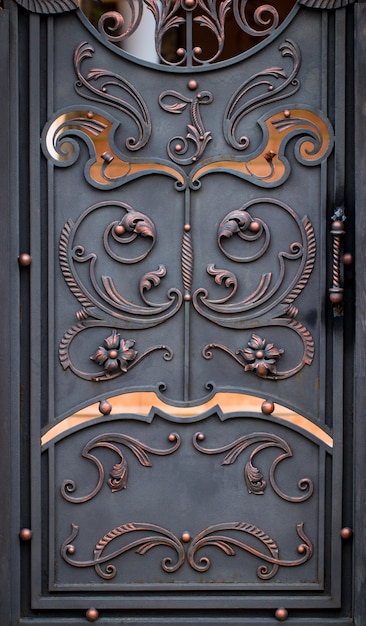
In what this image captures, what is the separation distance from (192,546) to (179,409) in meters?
0.35

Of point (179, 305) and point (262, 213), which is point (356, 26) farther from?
point (179, 305)

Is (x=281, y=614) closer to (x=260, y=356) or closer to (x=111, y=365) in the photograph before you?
(x=260, y=356)

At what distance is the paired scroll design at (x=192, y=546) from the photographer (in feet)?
7.51

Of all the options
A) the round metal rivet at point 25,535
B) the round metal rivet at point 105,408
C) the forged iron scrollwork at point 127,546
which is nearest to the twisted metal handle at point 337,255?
the round metal rivet at point 105,408

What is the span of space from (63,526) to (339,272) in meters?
0.96

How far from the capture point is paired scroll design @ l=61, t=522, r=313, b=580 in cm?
229

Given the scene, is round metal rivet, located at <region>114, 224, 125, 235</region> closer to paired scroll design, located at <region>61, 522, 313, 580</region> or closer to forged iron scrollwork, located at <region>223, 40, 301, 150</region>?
forged iron scrollwork, located at <region>223, 40, 301, 150</region>

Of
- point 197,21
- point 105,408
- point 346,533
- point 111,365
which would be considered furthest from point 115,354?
point 197,21

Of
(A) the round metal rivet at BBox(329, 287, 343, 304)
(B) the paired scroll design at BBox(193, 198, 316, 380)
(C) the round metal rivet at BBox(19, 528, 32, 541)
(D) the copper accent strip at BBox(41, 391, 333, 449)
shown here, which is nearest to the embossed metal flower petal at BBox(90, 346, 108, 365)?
(D) the copper accent strip at BBox(41, 391, 333, 449)

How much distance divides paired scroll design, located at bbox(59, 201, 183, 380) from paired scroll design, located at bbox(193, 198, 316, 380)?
11 cm

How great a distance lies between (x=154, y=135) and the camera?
227cm

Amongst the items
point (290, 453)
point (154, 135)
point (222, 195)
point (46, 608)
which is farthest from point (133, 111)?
point (46, 608)

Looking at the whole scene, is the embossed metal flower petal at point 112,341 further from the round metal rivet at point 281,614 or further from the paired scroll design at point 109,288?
the round metal rivet at point 281,614

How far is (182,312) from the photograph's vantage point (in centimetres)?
228
